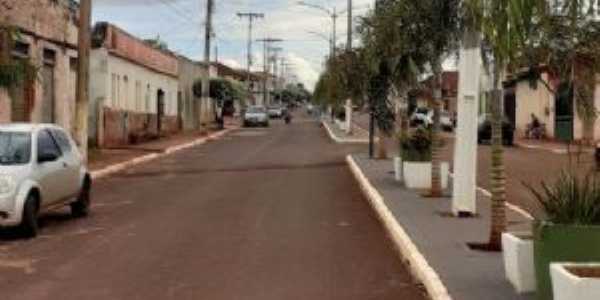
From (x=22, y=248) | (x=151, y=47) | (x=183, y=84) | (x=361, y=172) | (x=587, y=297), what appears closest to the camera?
(x=587, y=297)

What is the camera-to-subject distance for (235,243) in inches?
619

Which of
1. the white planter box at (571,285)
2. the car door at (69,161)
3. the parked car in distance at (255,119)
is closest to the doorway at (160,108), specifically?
the parked car in distance at (255,119)

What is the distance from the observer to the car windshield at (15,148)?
56.1 ft

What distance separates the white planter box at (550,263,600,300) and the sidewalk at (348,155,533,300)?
2188 mm

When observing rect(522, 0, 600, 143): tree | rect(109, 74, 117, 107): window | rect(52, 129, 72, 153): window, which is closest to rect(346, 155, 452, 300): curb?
rect(522, 0, 600, 143): tree

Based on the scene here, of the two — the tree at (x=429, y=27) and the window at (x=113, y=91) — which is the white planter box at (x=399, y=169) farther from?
the window at (x=113, y=91)

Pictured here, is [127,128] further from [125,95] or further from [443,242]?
[443,242]

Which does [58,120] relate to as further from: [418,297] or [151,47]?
[418,297]

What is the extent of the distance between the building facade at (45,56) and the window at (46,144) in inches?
467

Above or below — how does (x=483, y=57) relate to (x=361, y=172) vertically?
above

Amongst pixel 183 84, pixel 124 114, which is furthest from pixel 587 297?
pixel 183 84

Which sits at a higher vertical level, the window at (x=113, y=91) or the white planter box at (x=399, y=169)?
the window at (x=113, y=91)

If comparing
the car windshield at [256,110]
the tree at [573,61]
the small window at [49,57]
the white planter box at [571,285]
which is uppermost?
the small window at [49,57]

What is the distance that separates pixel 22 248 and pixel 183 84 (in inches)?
2353
